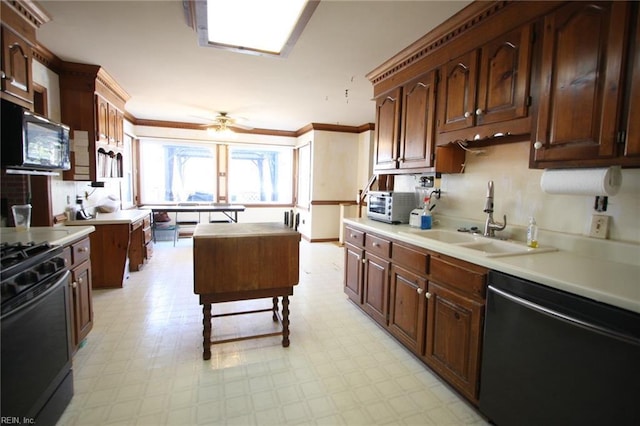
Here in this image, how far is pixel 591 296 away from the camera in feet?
3.89

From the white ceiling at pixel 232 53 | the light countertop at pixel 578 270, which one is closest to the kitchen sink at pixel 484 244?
the light countertop at pixel 578 270

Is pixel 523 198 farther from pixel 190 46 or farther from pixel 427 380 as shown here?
pixel 190 46

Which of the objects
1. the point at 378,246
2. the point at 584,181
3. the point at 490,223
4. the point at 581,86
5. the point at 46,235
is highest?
the point at 581,86

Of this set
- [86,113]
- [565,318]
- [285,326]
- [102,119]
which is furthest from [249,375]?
[102,119]

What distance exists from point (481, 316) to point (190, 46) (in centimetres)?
304

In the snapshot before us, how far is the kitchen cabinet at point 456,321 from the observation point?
1.71 metres

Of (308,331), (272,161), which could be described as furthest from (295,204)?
(308,331)

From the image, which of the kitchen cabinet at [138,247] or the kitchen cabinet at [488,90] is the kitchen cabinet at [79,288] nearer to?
the kitchen cabinet at [138,247]

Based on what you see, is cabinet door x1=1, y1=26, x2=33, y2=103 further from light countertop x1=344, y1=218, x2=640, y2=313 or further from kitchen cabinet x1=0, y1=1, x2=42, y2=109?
light countertop x1=344, y1=218, x2=640, y2=313

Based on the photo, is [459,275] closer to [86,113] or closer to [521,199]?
[521,199]

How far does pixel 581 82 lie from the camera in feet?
4.91

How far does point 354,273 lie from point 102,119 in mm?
3450

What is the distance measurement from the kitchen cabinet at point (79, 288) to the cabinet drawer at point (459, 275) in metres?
2.43

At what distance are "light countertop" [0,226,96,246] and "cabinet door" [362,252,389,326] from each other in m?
2.31
